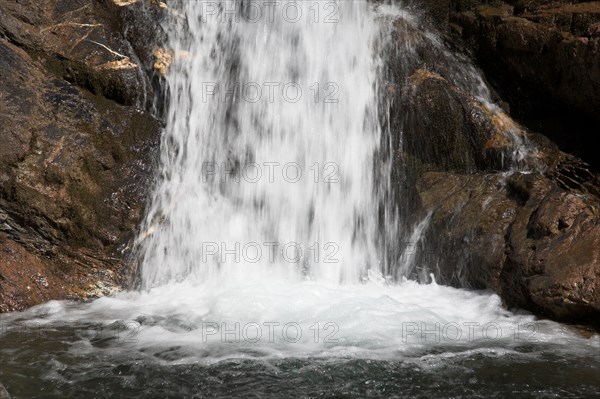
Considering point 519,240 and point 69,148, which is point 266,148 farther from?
point 519,240

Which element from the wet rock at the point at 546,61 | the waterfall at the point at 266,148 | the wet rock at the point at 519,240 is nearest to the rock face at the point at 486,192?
the wet rock at the point at 519,240

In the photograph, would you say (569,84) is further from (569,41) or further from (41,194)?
(41,194)

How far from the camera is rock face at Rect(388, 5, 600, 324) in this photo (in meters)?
5.68

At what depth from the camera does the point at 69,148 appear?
6.95 metres

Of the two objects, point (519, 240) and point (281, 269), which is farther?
point (281, 269)

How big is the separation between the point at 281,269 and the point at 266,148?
5.53 ft

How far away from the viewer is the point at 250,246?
7.56 meters

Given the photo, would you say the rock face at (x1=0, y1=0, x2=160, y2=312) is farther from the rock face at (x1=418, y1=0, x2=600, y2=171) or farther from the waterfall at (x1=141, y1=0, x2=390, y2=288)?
the rock face at (x1=418, y1=0, x2=600, y2=171)

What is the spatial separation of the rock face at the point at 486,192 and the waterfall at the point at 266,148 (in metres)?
Answer: 0.54

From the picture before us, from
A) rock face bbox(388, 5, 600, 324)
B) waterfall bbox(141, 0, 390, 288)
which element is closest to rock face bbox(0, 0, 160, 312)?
waterfall bbox(141, 0, 390, 288)

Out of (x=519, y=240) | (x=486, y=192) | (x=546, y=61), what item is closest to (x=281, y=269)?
(x=486, y=192)

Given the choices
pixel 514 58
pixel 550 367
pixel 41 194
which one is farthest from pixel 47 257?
pixel 514 58

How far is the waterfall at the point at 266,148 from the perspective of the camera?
24.2ft

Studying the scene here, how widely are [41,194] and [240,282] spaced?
7.70 ft
